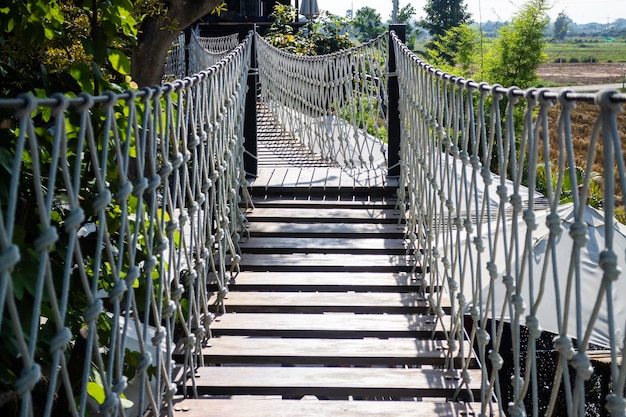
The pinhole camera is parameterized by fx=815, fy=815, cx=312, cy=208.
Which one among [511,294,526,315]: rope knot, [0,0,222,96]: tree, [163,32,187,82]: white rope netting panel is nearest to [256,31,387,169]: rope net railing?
[0,0,222,96]: tree

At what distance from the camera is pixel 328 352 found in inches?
110

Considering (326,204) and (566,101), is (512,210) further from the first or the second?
(326,204)

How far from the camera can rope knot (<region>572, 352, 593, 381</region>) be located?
4.69 ft

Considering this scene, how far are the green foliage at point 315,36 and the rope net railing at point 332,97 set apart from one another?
211 inches

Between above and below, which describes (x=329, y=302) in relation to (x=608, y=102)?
below

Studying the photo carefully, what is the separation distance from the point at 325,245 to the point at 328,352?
A: 1128mm

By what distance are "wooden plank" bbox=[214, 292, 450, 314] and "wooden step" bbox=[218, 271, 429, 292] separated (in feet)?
0.20

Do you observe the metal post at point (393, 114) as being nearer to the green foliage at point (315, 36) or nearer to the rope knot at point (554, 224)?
the rope knot at point (554, 224)

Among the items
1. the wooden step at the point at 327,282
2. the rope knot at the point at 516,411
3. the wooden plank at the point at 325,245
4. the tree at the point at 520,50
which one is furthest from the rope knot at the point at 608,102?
the tree at the point at 520,50

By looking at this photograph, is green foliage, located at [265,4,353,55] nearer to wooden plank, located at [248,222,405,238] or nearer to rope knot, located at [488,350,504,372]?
wooden plank, located at [248,222,405,238]

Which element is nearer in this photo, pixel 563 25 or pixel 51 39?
pixel 51 39

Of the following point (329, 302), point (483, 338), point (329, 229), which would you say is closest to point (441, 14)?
point (329, 229)

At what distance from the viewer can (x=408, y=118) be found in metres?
4.08

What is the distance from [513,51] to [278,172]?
1381cm
